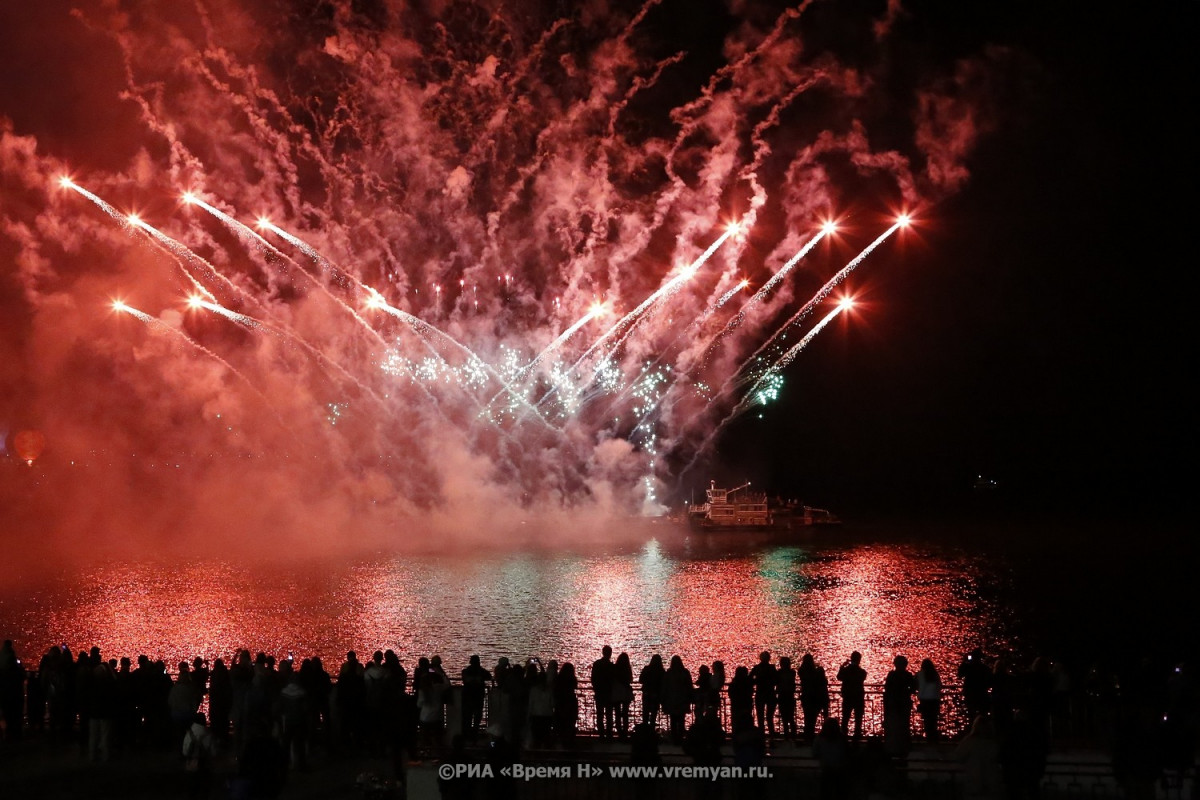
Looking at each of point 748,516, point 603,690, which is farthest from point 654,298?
point 603,690

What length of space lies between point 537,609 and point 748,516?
81.8 feet

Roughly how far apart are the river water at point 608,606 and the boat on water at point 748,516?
10952 millimetres

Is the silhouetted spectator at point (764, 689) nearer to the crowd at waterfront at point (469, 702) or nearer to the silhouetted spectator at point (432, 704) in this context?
the crowd at waterfront at point (469, 702)

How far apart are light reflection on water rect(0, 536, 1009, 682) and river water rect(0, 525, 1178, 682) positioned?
0.23 feet

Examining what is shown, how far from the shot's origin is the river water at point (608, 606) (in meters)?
18.5

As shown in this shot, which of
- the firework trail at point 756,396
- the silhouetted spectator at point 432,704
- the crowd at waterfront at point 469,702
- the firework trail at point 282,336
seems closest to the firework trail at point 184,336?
the firework trail at point 282,336

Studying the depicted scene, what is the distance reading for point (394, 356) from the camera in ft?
144

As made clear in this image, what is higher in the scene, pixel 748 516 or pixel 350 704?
pixel 748 516

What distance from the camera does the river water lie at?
18.5 metres

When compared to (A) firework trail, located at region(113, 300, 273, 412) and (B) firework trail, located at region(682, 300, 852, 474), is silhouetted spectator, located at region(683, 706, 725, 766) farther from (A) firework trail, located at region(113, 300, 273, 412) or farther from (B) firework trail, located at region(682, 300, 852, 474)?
(B) firework trail, located at region(682, 300, 852, 474)

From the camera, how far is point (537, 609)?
22.6m

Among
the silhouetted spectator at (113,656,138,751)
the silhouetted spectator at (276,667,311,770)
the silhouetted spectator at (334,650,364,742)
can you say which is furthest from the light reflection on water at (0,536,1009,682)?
the silhouetted spectator at (276,667,311,770)

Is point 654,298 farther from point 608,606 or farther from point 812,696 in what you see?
point 812,696

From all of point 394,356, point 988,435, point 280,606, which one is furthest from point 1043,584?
point 988,435
